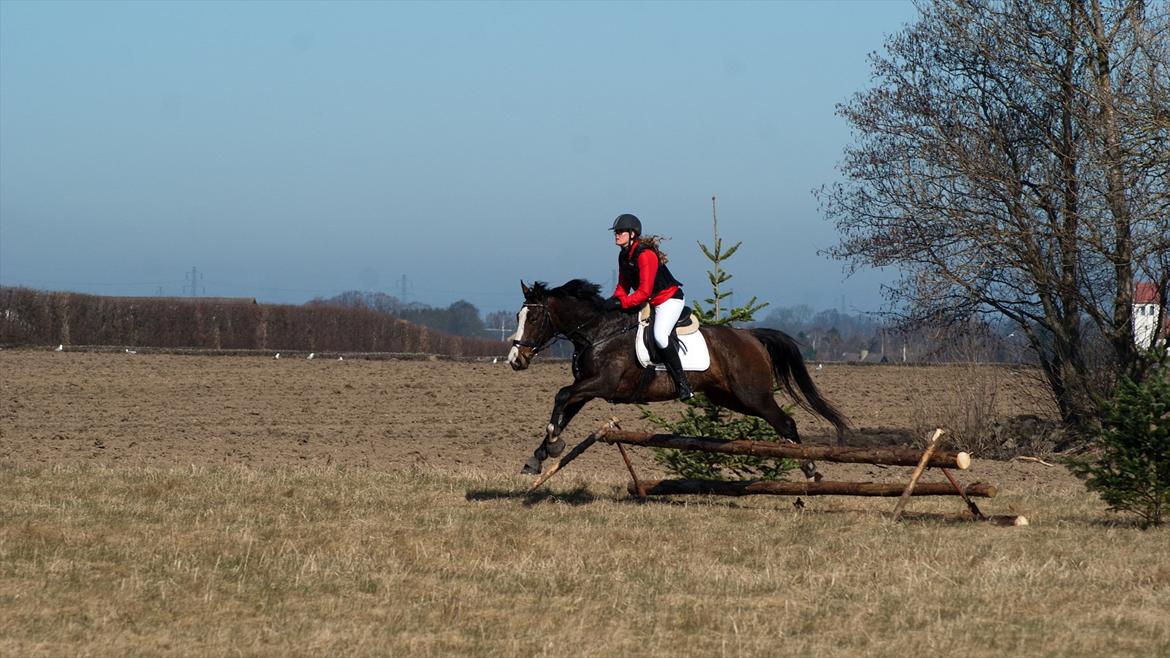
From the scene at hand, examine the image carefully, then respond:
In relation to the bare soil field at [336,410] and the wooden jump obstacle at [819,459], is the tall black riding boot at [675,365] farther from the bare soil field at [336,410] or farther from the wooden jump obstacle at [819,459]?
the bare soil field at [336,410]

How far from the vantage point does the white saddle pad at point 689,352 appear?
11484 mm

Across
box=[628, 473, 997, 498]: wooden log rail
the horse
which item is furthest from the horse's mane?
box=[628, 473, 997, 498]: wooden log rail

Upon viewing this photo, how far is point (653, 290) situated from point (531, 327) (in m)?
1.19

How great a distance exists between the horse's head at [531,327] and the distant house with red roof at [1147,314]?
970 cm

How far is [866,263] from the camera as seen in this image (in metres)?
19.5

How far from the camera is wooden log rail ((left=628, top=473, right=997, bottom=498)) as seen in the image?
423 inches

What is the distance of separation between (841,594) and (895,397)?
22633 mm

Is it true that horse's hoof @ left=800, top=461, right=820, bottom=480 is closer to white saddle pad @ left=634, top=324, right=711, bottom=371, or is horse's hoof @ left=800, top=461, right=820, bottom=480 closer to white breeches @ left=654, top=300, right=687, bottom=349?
white saddle pad @ left=634, top=324, right=711, bottom=371

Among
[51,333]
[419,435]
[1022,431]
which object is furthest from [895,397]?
[51,333]

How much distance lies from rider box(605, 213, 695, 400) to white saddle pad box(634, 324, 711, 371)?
0.35 feet

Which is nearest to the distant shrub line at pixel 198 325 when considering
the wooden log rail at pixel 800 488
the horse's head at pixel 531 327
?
the horse's head at pixel 531 327

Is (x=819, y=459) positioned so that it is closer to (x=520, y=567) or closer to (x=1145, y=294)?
(x=520, y=567)

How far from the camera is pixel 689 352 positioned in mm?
11578

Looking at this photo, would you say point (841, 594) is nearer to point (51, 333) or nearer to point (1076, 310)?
point (1076, 310)
